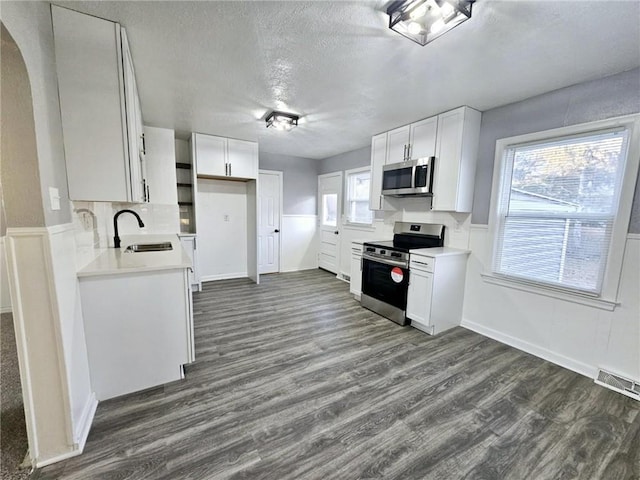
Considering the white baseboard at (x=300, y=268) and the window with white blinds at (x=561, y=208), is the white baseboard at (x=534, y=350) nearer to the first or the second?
the window with white blinds at (x=561, y=208)

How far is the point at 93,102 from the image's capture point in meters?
1.63

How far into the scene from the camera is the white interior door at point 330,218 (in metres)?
5.23

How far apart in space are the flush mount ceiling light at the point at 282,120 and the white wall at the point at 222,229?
195 cm

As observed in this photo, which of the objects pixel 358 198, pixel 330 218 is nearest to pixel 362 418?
pixel 358 198

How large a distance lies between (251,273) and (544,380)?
422 cm

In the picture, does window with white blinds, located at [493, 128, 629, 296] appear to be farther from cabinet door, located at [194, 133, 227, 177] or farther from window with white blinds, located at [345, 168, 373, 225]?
cabinet door, located at [194, 133, 227, 177]

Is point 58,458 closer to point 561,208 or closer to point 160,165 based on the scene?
point 160,165

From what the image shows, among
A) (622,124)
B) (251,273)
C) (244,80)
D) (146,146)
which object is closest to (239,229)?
(251,273)

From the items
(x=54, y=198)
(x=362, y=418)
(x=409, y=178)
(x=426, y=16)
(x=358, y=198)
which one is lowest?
(x=362, y=418)

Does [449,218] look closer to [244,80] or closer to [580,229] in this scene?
[580,229]

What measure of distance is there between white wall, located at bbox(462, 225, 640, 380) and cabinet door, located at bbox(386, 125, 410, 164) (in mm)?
1286

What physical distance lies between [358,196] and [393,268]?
2004mm

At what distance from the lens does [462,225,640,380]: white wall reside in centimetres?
205

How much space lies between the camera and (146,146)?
11.8 ft
